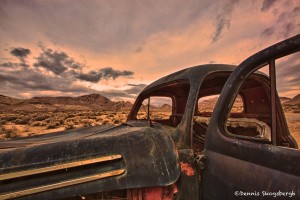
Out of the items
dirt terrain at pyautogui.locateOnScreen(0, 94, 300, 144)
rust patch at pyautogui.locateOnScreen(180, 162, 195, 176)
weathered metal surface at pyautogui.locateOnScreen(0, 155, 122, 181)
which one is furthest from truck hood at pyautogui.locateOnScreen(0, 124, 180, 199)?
Result: dirt terrain at pyautogui.locateOnScreen(0, 94, 300, 144)

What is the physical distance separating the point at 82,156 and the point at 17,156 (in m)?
0.55

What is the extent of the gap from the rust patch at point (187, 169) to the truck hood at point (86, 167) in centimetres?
10

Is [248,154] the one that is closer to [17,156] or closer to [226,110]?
[226,110]

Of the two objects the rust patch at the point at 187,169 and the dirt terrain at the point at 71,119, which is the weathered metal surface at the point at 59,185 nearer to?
the rust patch at the point at 187,169

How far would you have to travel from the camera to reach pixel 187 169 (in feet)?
5.10

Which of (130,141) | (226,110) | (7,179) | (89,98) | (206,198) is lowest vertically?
(206,198)

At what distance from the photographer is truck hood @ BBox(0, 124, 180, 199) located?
1.29 m

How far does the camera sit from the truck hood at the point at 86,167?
1.29 m

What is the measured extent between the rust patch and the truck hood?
4.0 inches

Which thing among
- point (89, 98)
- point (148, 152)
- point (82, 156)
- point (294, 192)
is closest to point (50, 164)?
point (82, 156)

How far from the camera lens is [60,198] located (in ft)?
4.24

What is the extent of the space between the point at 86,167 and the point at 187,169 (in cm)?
85

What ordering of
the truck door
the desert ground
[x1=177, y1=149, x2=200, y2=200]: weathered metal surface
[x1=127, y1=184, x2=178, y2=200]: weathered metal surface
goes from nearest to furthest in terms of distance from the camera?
the truck door → [x1=127, y1=184, x2=178, y2=200]: weathered metal surface → [x1=177, y1=149, x2=200, y2=200]: weathered metal surface → the desert ground

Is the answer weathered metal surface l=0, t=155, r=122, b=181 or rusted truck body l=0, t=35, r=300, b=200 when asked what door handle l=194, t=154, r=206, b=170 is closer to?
rusted truck body l=0, t=35, r=300, b=200
